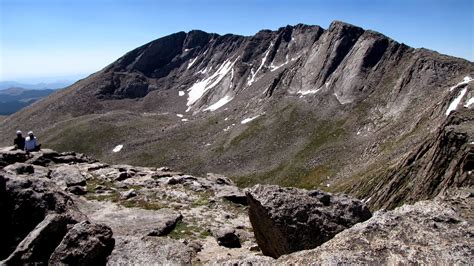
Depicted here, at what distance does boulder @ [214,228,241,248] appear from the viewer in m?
22.2

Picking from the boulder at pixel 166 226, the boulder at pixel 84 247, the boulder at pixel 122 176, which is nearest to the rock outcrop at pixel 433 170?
the boulder at pixel 166 226

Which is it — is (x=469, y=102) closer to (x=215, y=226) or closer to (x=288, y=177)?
Answer: (x=288, y=177)

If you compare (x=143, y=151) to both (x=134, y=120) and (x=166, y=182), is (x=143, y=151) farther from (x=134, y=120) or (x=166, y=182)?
(x=166, y=182)

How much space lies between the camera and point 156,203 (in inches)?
1192

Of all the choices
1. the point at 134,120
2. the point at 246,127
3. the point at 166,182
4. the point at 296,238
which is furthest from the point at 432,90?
the point at 134,120

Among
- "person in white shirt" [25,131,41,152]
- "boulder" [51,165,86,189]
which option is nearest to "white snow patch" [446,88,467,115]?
"boulder" [51,165,86,189]

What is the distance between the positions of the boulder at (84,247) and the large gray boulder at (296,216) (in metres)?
6.74

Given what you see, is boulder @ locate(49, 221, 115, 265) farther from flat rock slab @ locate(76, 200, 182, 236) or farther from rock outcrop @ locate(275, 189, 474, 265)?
rock outcrop @ locate(275, 189, 474, 265)

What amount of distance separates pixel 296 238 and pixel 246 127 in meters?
109

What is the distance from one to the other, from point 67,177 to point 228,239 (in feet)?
60.6

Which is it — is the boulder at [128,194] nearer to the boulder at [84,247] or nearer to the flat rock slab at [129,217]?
the flat rock slab at [129,217]

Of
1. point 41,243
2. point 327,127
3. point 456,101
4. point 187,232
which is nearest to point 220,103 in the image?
point 327,127

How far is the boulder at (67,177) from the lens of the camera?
3341cm

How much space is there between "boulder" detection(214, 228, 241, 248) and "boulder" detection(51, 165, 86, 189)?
15.6 meters
